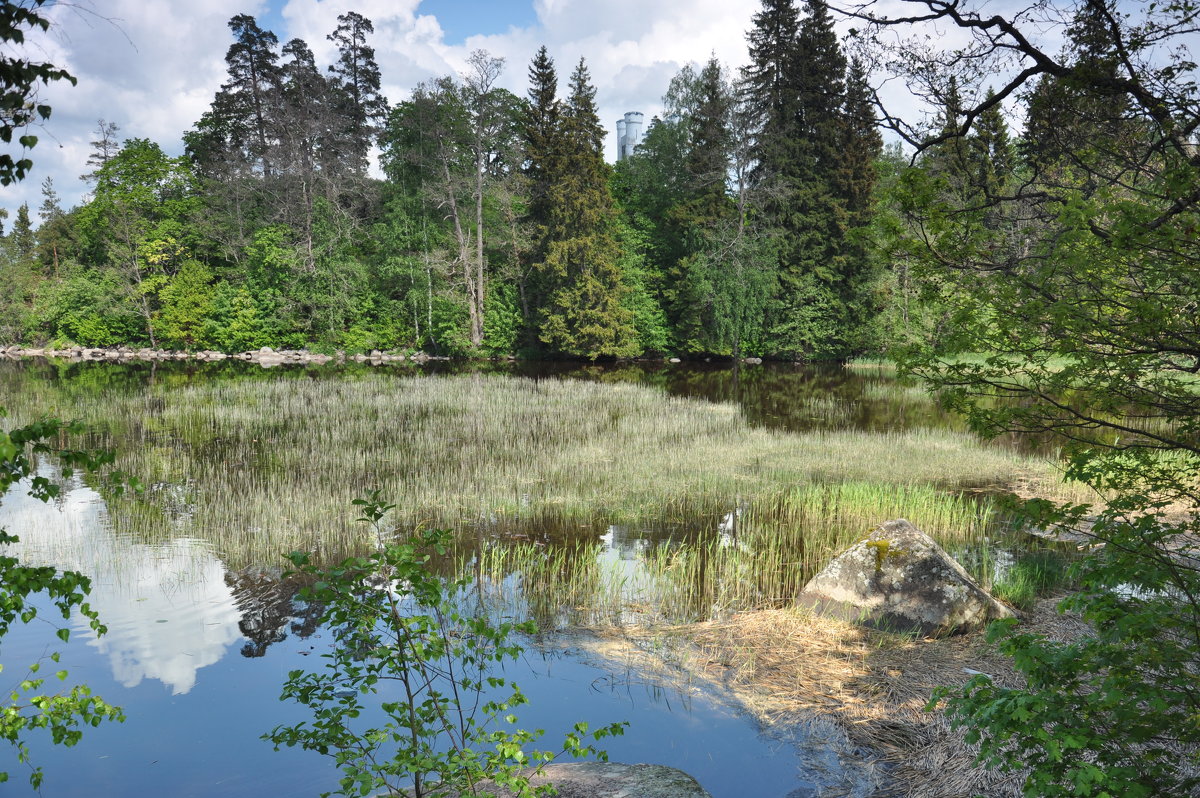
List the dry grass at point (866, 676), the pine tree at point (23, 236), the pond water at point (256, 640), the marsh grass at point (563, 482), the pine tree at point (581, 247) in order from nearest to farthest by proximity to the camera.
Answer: the dry grass at point (866, 676) → the pond water at point (256, 640) → the marsh grass at point (563, 482) → the pine tree at point (581, 247) → the pine tree at point (23, 236)

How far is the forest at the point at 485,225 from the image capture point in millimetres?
38344

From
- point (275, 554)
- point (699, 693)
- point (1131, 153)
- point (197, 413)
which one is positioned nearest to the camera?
point (1131, 153)

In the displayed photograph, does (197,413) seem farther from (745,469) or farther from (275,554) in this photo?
(745,469)

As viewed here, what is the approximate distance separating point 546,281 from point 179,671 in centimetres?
3489

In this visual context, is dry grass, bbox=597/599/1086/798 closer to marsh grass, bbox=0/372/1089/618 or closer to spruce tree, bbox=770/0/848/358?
marsh grass, bbox=0/372/1089/618

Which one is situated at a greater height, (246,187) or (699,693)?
(246,187)

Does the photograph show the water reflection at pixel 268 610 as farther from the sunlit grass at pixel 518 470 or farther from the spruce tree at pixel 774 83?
the spruce tree at pixel 774 83

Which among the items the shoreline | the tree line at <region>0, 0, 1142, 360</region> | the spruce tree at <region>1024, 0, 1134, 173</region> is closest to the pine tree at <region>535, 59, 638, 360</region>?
the tree line at <region>0, 0, 1142, 360</region>

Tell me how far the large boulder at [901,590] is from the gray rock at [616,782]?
351 centimetres

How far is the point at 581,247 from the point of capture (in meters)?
37.8

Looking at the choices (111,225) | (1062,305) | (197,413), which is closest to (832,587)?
(1062,305)

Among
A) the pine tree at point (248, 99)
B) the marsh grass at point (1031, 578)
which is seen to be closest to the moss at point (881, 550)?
the marsh grass at point (1031, 578)

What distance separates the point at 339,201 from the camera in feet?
142

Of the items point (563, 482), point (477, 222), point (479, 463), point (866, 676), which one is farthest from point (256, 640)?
point (477, 222)
